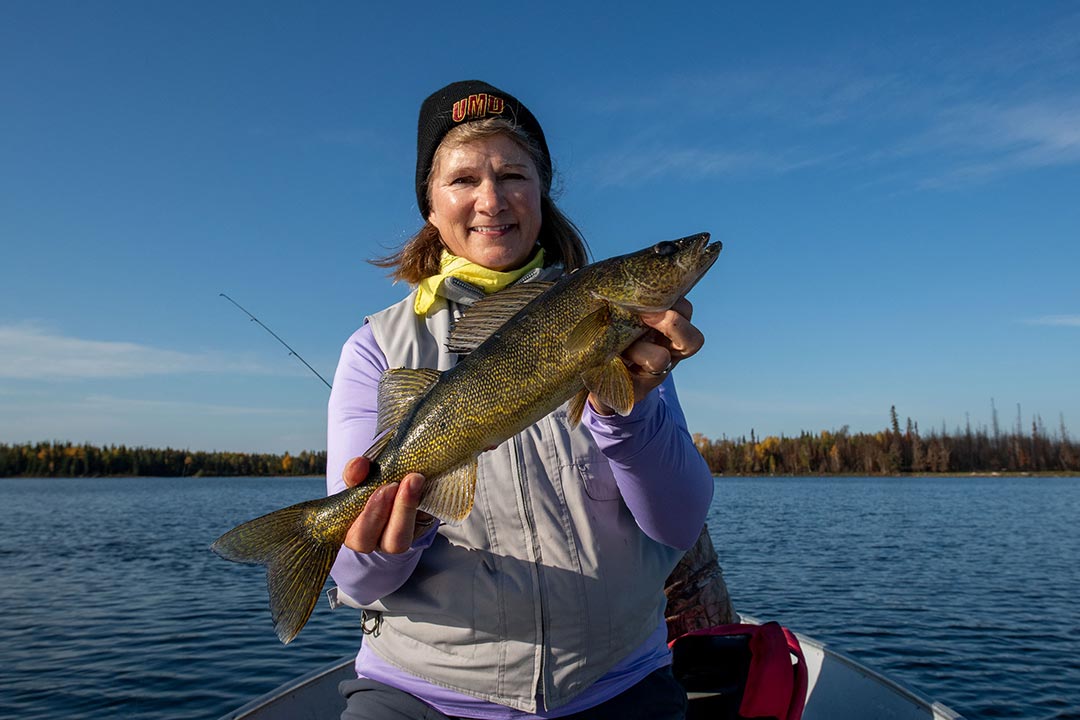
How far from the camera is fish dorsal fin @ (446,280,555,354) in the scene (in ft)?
10.7

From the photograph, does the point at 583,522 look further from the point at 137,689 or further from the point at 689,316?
the point at 137,689

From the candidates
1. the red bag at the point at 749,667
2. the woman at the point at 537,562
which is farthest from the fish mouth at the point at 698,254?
the red bag at the point at 749,667

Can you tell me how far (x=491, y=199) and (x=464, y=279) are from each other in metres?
0.43

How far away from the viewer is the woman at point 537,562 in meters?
3.07

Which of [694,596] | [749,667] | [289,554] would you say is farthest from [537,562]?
[694,596]

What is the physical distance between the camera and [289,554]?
10.0ft

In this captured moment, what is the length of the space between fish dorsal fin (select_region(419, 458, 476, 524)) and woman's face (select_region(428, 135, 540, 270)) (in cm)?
134

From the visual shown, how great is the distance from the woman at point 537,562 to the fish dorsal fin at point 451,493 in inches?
3.0

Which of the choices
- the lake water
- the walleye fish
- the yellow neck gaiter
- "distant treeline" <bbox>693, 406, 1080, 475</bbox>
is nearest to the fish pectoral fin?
the walleye fish

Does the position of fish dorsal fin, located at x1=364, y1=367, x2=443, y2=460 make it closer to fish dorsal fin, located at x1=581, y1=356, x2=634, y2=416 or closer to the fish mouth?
fish dorsal fin, located at x1=581, y1=356, x2=634, y2=416

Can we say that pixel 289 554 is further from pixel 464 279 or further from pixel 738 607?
pixel 738 607

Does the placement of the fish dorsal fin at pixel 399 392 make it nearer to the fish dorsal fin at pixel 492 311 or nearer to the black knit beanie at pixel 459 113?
the fish dorsal fin at pixel 492 311

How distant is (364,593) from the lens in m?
3.19

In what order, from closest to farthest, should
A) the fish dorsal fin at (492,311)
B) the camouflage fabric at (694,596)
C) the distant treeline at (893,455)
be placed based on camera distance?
the fish dorsal fin at (492,311) < the camouflage fabric at (694,596) < the distant treeline at (893,455)
